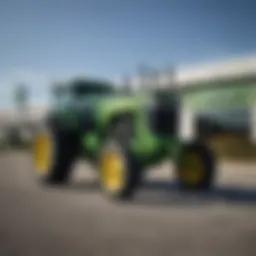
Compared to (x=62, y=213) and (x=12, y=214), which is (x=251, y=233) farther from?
(x=12, y=214)

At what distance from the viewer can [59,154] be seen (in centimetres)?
249

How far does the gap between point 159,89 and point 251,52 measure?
0.36 m

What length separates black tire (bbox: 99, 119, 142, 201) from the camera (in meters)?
2.19

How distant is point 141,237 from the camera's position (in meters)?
1.70

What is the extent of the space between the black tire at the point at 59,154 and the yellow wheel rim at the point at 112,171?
242 millimetres

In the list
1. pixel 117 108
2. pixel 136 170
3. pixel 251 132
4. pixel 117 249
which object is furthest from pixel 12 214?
pixel 251 132

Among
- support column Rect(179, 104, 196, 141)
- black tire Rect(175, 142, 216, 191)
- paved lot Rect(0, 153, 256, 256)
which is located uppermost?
support column Rect(179, 104, 196, 141)

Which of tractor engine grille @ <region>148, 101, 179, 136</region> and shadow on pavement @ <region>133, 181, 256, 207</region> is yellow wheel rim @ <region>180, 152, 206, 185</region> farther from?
tractor engine grille @ <region>148, 101, 179, 136</region>

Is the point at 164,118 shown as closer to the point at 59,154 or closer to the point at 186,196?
the point at 186,196

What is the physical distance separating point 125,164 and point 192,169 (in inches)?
15.1

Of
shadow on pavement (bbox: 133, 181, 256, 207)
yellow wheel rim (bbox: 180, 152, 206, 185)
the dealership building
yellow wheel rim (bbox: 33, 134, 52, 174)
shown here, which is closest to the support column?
the dealership building

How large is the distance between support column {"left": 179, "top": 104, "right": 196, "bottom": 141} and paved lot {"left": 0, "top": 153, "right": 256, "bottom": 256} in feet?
0.83

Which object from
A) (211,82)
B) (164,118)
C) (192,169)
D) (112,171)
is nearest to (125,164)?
(112,171)

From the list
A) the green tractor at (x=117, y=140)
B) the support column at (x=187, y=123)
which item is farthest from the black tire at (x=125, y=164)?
the support column at (x=187, y=123)
